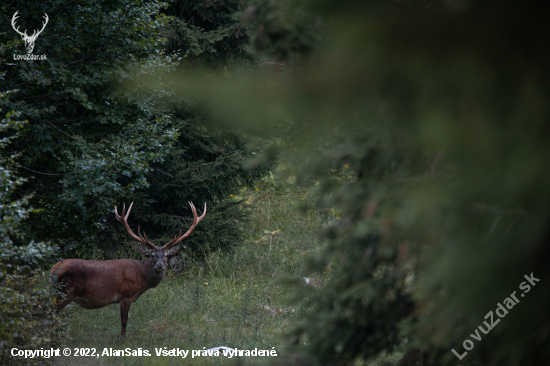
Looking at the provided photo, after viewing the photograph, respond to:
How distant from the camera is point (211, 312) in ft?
27.3

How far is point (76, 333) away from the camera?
717 cm

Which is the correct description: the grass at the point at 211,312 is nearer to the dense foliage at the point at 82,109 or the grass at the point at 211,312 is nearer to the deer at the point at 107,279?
the deer at the point at 107,279

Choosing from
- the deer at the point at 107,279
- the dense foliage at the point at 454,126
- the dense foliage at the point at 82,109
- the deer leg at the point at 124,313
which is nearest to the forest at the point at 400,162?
the dense foliage at the point at 454,126

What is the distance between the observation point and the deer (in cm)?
663

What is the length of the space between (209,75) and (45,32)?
5878 millimetres

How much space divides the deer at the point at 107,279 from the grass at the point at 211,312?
1.00ft

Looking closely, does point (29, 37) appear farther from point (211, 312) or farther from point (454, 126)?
point (454, 126)

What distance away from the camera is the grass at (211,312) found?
22.5ft

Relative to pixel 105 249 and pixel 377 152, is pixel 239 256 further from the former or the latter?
pixel 377 152

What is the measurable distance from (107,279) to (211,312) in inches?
80.4

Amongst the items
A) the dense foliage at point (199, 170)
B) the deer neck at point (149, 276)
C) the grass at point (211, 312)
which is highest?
the dense foliage at point (199, 170)

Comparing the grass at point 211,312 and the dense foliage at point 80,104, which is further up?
the dense foliage at point 80,104

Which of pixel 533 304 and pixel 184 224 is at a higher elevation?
pixel 184 224

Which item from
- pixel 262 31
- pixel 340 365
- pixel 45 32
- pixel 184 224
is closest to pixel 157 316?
pixel 184 224
